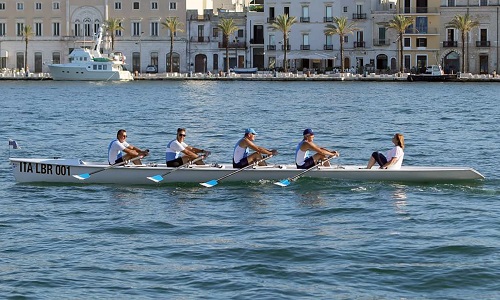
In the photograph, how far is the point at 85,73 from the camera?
11206 cm

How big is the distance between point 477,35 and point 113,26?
3362 centimetres

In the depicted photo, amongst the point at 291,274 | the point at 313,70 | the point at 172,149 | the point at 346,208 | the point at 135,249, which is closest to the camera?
the point at 291,274

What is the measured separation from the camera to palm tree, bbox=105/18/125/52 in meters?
116

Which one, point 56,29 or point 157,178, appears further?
point 56,29

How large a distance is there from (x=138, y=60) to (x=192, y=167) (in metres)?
90.8

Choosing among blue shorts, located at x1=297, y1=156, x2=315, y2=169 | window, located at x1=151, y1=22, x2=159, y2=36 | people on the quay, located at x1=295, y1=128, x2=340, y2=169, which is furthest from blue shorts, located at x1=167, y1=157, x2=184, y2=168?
window, located at x1=151, y1=22, x2=159, y2=36

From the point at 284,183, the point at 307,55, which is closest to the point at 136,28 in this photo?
the point at 307,55

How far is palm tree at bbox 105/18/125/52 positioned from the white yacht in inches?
120

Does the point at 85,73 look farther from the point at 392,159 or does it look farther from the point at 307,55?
the point at 392,159

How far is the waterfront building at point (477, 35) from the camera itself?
109 m

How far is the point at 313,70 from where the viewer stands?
114 m

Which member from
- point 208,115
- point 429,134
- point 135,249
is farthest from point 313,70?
point 135,249

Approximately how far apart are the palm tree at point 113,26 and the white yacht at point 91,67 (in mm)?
3040

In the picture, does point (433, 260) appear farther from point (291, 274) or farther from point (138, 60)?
point (138, 60)
